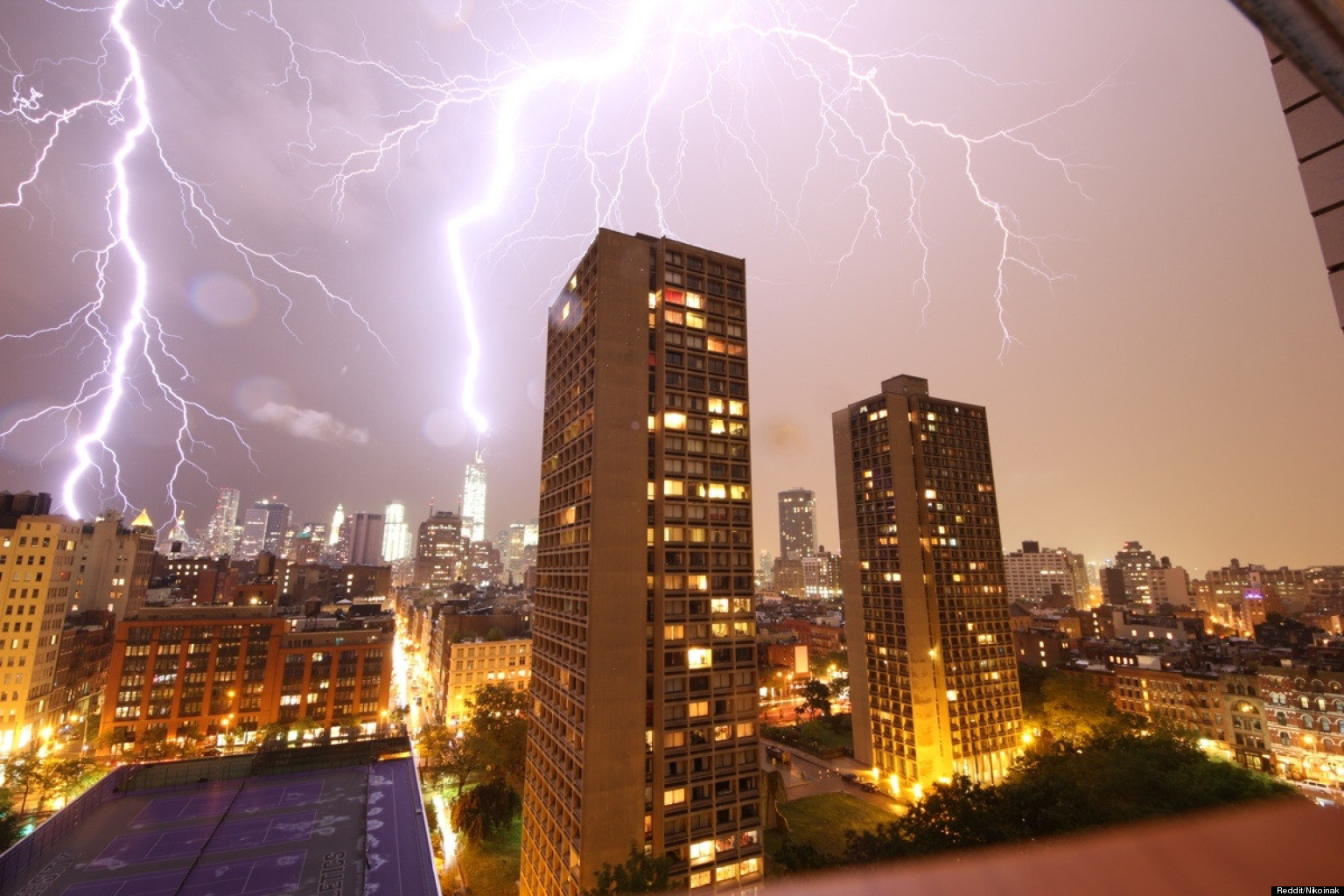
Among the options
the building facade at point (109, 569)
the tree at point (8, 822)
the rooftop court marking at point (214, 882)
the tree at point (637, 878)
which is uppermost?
the building facade at point (109, 569)

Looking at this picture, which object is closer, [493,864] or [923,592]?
[493,864]

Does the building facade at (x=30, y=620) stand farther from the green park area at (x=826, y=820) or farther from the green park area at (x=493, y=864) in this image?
the green park area at (x=826, y=820)

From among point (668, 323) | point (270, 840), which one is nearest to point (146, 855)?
point (270, 840)

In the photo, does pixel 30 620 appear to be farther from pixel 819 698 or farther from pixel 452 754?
pixel 819 698

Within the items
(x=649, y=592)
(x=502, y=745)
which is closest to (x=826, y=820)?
(x=502, y=745)

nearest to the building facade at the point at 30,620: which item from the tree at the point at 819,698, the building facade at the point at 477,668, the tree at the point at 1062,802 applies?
the building facade at the point at 477,668

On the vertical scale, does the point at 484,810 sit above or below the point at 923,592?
below
